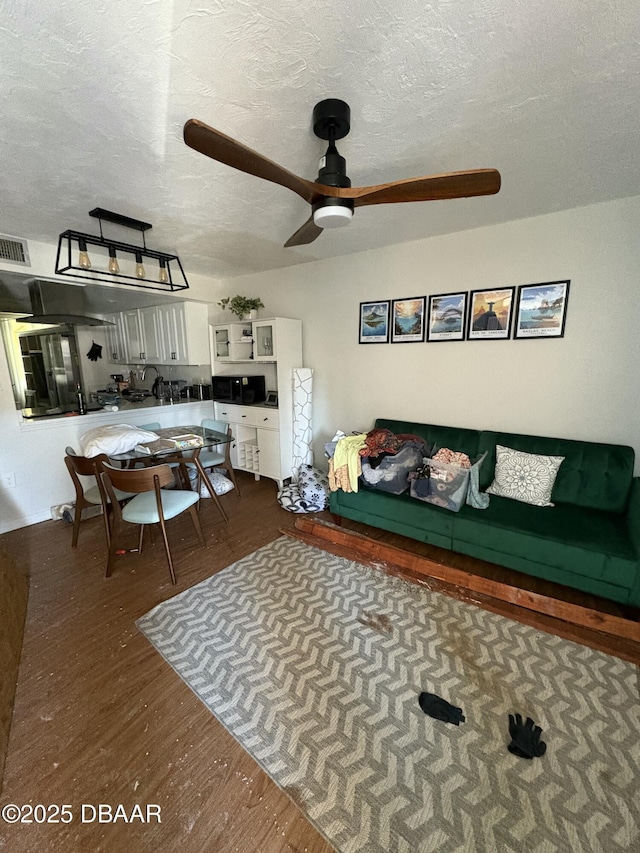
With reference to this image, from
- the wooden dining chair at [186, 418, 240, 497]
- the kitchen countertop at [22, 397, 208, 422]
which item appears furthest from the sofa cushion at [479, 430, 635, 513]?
the kitchen countertop at [22, 397, 208, 422]

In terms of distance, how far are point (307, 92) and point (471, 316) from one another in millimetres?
2056

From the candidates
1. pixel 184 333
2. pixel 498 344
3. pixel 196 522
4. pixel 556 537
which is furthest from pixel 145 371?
pixel 556 537


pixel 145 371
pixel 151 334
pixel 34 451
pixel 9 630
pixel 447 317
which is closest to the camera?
pixel 9 630

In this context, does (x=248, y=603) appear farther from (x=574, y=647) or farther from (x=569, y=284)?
(x=569, y=284)

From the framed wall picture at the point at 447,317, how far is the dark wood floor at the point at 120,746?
200 centimetres

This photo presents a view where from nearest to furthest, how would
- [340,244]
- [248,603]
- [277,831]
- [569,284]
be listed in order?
[277,831]
[248,603]
[569,284]
[340,244]

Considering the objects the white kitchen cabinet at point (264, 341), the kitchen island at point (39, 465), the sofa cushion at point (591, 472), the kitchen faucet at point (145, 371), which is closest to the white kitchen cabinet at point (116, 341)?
the kitchen faucet at point (145, 371)

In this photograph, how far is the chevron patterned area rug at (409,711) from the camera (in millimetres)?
1087

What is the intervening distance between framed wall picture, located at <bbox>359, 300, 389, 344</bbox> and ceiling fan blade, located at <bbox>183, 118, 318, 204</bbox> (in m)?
1.97

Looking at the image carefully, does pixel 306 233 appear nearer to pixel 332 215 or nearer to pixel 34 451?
pixel 332 215

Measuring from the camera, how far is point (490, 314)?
2.74m

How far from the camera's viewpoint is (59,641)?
1.80m

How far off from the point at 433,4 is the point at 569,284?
2072 mm

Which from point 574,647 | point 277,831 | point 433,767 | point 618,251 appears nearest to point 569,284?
point 618,251
